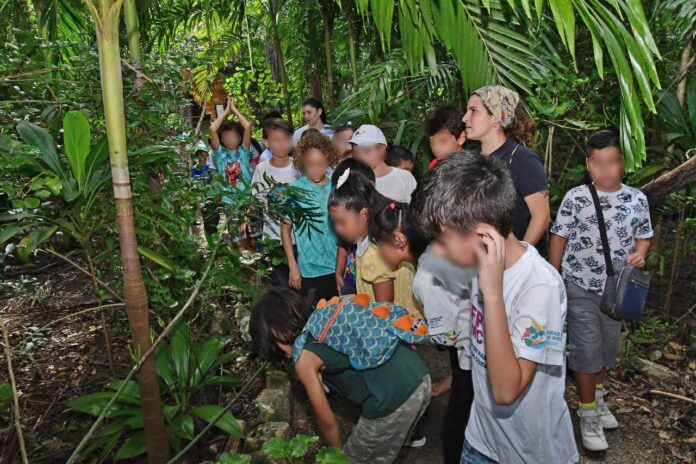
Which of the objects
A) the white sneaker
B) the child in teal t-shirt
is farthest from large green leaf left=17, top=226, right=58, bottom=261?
the white sneaker

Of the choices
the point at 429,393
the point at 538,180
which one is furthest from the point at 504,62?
the point at 429,393

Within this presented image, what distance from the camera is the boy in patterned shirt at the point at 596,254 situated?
262cm

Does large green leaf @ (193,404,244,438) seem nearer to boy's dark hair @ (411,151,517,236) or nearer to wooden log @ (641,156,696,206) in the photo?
boy's dark hair @ (411,151,517,236)

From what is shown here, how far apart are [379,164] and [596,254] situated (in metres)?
1.59

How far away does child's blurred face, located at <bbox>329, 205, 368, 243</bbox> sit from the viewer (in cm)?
272

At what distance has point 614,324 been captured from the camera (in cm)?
268

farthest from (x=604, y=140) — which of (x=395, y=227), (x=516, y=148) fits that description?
(x=395, y=227)

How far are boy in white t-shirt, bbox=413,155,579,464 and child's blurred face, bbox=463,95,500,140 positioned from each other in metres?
1.21

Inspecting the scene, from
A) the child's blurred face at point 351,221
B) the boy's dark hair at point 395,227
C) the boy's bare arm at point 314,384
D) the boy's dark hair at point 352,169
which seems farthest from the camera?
the boy's dark hair at point 352,169

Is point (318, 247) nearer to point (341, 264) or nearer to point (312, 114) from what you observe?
point (341, 264)

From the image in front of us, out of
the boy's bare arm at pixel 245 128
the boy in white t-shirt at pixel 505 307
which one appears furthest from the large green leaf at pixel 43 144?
the boy's bare arm at pixel 245 128

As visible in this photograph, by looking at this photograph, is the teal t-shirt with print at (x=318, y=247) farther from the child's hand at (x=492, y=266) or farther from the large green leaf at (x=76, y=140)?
the child's hand at (x=492, y=266)

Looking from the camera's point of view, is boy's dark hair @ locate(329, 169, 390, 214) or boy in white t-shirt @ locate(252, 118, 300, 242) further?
boy in white t-shirt @ locate(252, 118, 300, 242)

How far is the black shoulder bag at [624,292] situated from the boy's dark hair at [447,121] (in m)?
1.06
